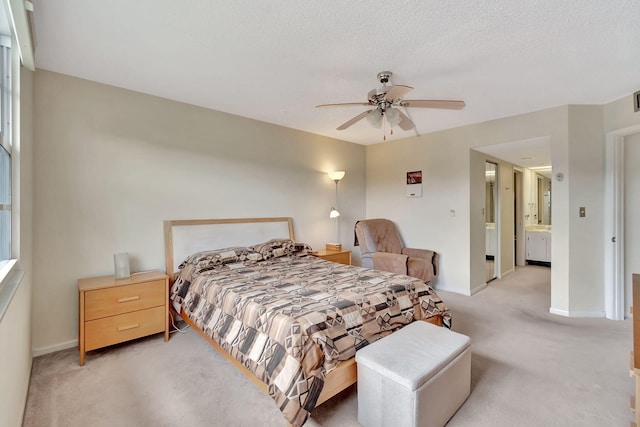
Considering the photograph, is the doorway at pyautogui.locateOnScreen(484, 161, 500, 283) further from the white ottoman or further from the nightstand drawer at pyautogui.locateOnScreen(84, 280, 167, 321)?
the nightstand drawer at pyautogui.locateOnScreen(84, 280, 167, 321)

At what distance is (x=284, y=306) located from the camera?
195cm

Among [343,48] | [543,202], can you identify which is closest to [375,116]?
[343,48]

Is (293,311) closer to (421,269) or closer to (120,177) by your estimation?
(120,177)

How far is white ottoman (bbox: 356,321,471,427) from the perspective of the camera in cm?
151

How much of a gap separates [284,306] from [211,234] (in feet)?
6.03

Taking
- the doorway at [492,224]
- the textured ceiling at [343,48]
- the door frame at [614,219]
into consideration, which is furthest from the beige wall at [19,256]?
the doorway at [492,224]

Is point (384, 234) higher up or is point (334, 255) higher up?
point (384, 234)

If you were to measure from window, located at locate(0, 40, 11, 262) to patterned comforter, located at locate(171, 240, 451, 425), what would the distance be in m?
1.32

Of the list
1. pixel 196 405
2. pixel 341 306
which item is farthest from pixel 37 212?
pixel 341 306

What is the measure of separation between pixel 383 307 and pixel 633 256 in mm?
3218

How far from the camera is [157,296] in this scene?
272cm

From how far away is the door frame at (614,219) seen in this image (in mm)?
3219

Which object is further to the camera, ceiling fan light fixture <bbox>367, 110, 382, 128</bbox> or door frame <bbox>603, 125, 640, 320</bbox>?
door frame <bbox>603, 125, 640, 320</bbox>

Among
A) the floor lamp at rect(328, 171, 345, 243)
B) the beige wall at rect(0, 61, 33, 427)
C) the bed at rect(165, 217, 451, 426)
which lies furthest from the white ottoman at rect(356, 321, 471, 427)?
A: the floor lamp at rect(328, 171, 345, 243)
